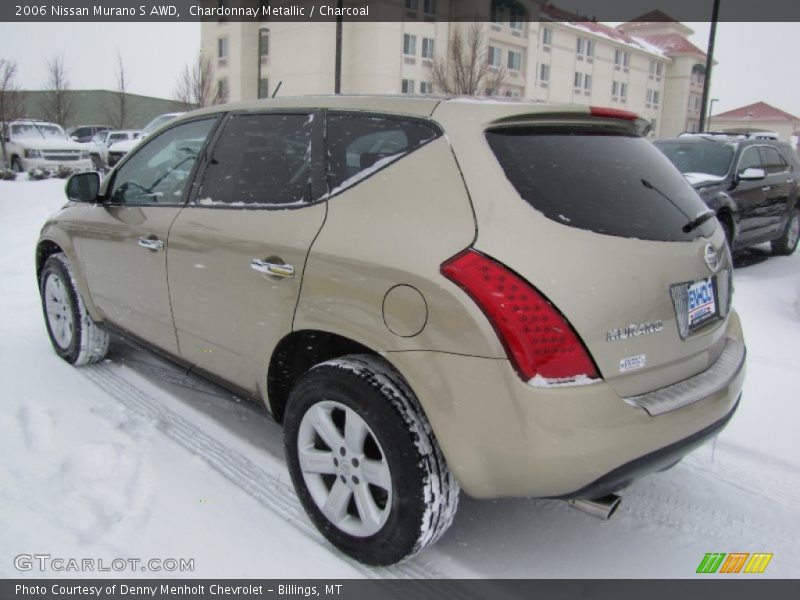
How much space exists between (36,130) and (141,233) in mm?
19870

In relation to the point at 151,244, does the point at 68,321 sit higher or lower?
lower

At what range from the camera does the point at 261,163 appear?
3.03 meters

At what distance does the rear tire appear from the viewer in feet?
14.3

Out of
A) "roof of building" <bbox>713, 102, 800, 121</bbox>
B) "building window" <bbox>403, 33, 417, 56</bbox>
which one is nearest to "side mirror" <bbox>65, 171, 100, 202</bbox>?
"building window" <bbox>403, 33, 417, 56</bbox>

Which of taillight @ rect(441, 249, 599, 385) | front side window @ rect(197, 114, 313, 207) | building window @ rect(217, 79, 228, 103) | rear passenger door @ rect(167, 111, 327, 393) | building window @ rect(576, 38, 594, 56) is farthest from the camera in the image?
building window @ rect(576, 38, 594, 56)

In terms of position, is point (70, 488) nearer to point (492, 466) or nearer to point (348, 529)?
point (348, 529)

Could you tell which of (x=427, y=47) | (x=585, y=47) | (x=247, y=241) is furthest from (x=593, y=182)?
(x=585, y=47)

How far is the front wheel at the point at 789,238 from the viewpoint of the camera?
945 centimetres

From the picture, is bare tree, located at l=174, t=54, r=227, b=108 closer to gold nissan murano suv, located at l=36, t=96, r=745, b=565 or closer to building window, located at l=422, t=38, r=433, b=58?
building window, located at l=422, t=38, r=433, b=58

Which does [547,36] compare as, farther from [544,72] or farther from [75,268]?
[75,268]

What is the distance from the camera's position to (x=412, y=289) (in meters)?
2.19

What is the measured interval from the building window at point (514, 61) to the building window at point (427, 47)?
723 centimetres
